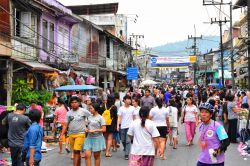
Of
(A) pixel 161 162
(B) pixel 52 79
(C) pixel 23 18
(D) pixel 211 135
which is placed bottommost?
(A) pixel 161 162

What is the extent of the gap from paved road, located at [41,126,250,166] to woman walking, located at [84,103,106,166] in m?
1.81

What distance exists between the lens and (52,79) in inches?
883

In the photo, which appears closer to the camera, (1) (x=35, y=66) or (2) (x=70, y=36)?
(1) (x=35, y=66)

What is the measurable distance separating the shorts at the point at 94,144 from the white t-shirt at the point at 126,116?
113 inches

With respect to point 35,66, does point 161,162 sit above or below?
below

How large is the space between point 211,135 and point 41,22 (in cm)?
1805

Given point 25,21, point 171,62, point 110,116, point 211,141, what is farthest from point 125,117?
point 171,62

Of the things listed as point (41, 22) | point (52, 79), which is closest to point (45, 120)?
point (52, 79)

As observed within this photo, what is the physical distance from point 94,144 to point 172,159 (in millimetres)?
3248

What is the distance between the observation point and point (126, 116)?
40.9 ft

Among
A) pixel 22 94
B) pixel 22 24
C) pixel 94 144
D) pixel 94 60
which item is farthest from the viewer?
pixel 94 60

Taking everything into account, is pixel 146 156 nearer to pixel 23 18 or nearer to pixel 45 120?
pixel 45 120

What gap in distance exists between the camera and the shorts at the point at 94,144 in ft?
30.9

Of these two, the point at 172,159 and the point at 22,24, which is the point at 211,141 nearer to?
the point at 172,159
